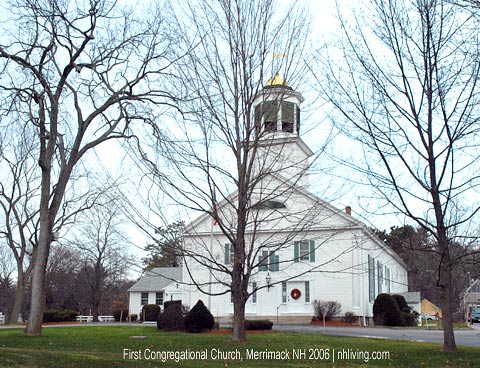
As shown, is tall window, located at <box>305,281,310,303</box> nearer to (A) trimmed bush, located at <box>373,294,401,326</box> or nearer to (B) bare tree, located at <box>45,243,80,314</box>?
(A) trimmed bush, located at <box>373,294,401,326</box>

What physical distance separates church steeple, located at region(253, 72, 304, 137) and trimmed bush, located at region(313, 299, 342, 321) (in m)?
23.0

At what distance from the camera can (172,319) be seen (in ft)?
85.4

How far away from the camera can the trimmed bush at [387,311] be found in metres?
34.5

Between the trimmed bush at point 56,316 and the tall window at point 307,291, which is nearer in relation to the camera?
the tall window at point 307,291

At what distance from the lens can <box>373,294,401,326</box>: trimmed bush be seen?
3450 cm

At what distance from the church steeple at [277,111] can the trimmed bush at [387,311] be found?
2332 centimetres

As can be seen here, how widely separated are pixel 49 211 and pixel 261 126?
8.84m

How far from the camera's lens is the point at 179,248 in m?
13.4

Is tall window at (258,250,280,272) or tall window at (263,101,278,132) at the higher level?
tall window at (263,101,278,132)

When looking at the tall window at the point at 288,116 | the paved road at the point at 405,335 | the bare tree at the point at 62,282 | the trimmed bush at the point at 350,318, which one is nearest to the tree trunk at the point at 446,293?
the tall window at the point at 288,116

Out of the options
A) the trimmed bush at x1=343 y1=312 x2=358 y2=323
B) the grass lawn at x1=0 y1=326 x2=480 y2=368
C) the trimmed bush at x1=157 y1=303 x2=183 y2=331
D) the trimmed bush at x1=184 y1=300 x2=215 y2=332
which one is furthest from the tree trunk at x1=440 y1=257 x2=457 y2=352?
the trimmed bush at x1=343 y1=312 x2=358 y2=323

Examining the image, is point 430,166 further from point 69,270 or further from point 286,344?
point 69,270

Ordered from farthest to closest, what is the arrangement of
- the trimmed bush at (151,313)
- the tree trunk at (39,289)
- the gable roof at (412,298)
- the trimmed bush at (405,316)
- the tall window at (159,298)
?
the tall window at (159,298) < the gable roof at (412,298) < the trimmed bush at (151,313) < the trimmed bush at (405,316) < the tree trunk at (39,289)

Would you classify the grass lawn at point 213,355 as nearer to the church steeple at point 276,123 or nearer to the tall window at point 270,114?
the church steeple at point 276,123
